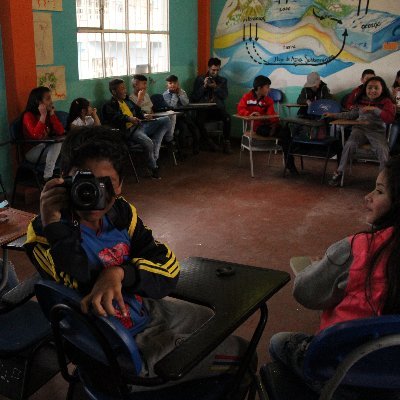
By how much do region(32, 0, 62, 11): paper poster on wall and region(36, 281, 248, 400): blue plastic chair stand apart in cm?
444

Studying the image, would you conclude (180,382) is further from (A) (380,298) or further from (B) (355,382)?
(A) (380,298)

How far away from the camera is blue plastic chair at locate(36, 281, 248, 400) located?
1.14m

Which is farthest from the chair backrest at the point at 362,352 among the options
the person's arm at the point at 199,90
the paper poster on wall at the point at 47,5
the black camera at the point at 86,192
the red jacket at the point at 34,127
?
the person's arm at the point at 199,90

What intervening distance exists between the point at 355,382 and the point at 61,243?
0.78 metres

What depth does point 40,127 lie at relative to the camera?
178 inches

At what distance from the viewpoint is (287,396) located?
1.35 m

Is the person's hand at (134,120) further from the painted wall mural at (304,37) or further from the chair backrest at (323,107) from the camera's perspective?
the painted wall mural at (304,37)

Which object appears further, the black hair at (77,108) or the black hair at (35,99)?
the black hair at (77,108)

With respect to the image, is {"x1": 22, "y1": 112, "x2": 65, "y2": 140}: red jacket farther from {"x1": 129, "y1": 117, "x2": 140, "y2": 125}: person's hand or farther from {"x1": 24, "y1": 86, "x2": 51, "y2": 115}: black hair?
{"x1": 129, "y1": 117, "x2": 140, "y2": 125}: person's hand

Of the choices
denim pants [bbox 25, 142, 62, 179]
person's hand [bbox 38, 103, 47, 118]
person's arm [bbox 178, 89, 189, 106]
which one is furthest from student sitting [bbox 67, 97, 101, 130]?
person's arm [bbox 178, 89, 189, 106]

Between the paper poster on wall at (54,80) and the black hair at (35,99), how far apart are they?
527 millimetres

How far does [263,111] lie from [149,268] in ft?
16.7

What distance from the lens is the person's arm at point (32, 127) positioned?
178 inches

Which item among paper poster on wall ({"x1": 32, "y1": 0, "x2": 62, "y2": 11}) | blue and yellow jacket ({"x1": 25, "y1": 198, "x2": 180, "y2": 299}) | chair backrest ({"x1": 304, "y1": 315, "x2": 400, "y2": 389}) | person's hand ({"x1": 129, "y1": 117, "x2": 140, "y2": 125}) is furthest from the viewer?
person's hand ({"x1": 129, "y1": 117, "x2": 140, "y2": 125})
